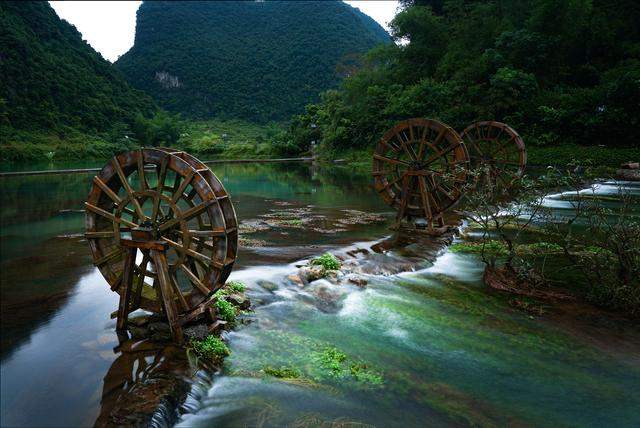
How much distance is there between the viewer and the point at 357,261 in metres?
11.8

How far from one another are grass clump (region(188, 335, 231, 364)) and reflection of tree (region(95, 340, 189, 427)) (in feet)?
0.70

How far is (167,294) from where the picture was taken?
684cm

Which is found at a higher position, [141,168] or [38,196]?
[141,168]

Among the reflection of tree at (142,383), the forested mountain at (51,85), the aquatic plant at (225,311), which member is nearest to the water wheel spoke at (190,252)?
the aquatic plant at (225,311)

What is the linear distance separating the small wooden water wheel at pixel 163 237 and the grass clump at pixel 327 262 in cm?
395

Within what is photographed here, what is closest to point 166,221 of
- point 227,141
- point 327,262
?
point 327,262

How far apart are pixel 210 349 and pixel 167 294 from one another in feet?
3.52

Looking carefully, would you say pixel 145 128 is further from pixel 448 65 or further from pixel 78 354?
pixel 78 354

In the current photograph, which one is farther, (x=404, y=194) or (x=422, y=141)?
(x=404, y=194)

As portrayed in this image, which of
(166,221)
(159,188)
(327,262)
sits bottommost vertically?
(327,262)

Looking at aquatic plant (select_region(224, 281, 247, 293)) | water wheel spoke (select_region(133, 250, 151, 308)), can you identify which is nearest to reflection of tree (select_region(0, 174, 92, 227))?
aquatic plant (select_region(224, 281, 247, 293))

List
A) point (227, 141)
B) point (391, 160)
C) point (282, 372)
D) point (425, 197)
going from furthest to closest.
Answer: point (227, 141), point (391, 160), point (425, 197), point (282, 372)

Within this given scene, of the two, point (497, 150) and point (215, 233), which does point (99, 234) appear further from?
point (497, 150)

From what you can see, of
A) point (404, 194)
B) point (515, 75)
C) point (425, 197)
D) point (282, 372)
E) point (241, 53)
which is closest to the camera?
point (282, 372)
